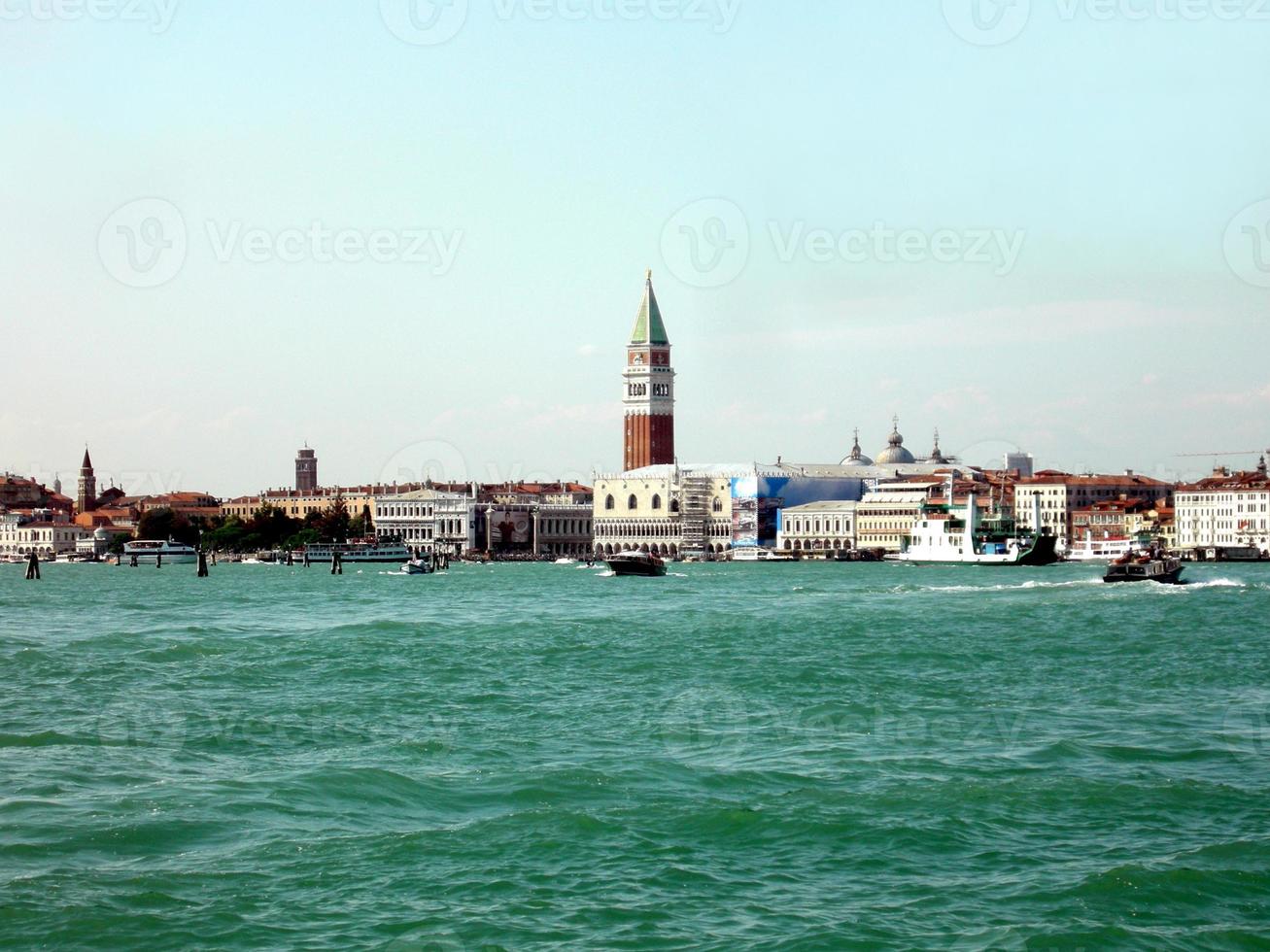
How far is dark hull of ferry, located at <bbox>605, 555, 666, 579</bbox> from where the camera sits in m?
56.1

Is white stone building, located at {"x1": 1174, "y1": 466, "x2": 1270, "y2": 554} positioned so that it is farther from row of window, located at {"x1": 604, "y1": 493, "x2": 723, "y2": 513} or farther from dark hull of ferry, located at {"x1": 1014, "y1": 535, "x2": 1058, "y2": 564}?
row of window, located at {"x1": 604, "y1": 493, "x2": 723, "y2": 513}

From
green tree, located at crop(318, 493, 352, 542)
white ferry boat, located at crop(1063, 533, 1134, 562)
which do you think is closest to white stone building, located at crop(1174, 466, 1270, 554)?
white ferry boat, located at crop(1063, 533, 1134, 562)

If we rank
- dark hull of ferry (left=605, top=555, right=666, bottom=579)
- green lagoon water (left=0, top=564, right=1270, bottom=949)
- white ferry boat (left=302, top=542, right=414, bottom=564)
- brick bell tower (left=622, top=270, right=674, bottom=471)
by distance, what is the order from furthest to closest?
brick bell tower (left=622, top=270, right=674, bottom=471), white ferry boat (left=302, top=542, right=414, bottom=564), dark hull of ferry (left=605, top=555, right=666, bottom=579), green lagoon water (left=0, top=564, right=1270, bottom=949)

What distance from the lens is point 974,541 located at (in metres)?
61.7

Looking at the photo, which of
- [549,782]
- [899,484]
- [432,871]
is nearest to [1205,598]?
[549,782]

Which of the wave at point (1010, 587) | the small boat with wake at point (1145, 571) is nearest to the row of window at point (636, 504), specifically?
the wave at point (1010, 587)

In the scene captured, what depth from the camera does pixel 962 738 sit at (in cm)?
1269

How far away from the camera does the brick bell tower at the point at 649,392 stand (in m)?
99.6

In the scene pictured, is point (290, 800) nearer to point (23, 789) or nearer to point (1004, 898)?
point (23, 789)

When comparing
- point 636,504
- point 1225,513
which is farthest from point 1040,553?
point 636,504

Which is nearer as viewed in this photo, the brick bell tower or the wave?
the wave

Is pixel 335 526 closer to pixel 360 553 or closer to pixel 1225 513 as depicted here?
pixel 360 553

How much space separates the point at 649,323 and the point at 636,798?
90533 millimetres

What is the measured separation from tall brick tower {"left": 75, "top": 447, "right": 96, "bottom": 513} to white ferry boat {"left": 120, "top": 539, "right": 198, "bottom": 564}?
1299 inches
